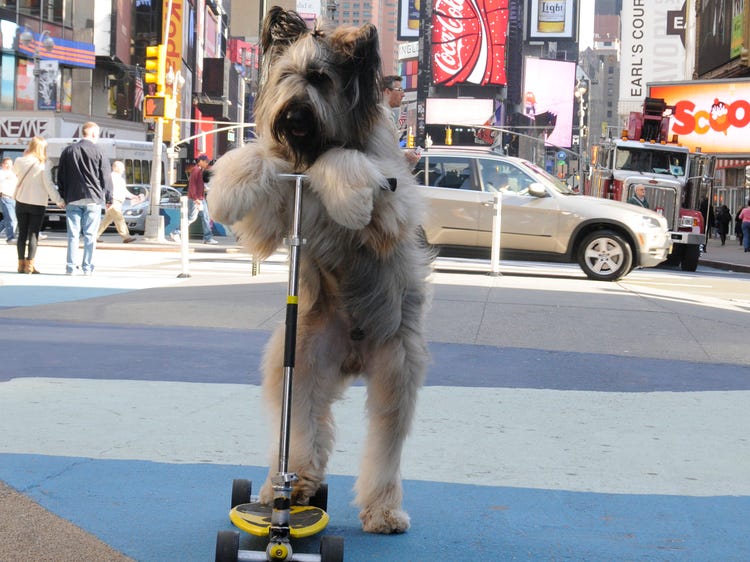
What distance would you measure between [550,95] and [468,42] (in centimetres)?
2178

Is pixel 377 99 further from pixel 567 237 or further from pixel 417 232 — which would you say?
pixel 567 237

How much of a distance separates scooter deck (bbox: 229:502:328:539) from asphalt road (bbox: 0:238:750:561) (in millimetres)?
174

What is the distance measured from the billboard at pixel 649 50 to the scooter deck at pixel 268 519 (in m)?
102

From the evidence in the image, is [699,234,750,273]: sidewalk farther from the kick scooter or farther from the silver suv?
the kick scooter

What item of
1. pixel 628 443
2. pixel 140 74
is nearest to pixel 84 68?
pixel 140 74

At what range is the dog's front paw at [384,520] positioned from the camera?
3.96 m

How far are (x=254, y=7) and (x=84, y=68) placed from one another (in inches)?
1439

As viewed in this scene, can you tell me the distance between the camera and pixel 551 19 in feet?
509

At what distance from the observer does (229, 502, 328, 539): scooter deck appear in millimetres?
3607

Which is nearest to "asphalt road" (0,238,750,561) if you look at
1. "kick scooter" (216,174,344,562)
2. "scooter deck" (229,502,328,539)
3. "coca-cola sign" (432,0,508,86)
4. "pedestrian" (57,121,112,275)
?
"scooter deck" (229,502,328,539)

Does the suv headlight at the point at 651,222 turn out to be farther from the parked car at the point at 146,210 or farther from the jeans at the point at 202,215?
the parked car at the point at 146,210

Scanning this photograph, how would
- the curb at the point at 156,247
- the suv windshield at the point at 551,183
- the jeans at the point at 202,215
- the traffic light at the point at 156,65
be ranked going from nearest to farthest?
the suv windshield at the point at 551,183 → the curb at the point at 156,247 → the jeans at the point at 202,215 → the traffic light at the point at 156,65

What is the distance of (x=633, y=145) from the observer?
79.7 feet

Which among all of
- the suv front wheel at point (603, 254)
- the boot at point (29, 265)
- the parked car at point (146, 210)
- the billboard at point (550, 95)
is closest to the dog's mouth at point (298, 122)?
the boot at point (29, 265)
